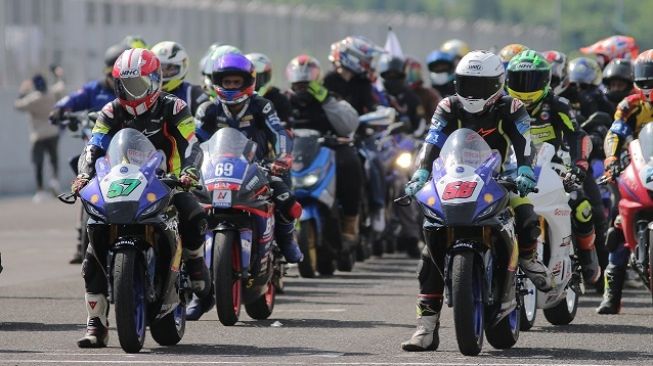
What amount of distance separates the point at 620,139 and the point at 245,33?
25.5 meters

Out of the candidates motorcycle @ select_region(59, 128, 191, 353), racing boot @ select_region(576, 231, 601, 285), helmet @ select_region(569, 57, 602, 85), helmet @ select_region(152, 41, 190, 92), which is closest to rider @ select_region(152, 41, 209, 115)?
helmet @ select_region(152, 41, 190, 92)

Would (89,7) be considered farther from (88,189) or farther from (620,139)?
(88,189)

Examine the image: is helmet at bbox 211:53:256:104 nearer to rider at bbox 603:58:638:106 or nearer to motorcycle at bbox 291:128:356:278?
motorcycle at bbox 291:128:356:278

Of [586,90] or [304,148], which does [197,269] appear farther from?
[586,90]

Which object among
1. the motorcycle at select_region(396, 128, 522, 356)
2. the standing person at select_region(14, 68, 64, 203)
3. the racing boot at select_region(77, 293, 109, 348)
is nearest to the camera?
the motorcycle at select_region(396, 128, 522, 356)

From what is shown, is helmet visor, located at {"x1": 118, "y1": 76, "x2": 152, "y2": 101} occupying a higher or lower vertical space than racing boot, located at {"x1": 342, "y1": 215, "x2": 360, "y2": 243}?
higher

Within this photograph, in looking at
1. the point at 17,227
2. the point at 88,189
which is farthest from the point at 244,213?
the point at 17,227

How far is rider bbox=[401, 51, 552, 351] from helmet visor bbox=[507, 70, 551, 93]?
1.82 meters

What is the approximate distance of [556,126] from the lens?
14609 mm

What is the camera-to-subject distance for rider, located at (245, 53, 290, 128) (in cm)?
1755

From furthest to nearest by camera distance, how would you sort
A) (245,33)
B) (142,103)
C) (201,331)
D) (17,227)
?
(245,33) < (17,227) < (201,331) < (142,103)

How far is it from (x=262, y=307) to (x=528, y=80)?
237 cm

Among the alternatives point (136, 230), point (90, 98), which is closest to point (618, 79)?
point (90, 98)

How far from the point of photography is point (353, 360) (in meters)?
11.8
